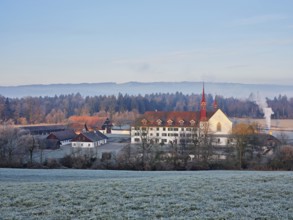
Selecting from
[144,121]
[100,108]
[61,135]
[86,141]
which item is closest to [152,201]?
[86,141]

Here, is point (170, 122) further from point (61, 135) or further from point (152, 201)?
point (152, 201)

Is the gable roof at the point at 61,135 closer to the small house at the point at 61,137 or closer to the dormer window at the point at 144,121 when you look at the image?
the small house at the point at 61,137

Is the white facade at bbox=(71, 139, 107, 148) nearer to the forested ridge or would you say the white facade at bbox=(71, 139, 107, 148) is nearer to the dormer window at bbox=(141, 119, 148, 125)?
the dormer window at bbox=(141, 119, 148, 125)

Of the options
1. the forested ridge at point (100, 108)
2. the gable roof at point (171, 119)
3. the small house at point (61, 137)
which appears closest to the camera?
the small house at point (61, 137)

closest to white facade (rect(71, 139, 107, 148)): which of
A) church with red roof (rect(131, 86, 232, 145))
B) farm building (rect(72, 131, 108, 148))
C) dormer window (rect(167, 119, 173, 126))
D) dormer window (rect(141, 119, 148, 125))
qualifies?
farm building (rect(72, 131, 108, 148))

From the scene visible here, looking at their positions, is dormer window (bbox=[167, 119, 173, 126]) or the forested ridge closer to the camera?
dormer window (bbox=[167, 119, 173, 126])

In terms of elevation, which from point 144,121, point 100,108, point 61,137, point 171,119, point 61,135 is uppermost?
point 100,108

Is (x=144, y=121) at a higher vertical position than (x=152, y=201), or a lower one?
higher

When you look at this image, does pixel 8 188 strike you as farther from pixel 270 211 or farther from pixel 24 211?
pixel 270 211

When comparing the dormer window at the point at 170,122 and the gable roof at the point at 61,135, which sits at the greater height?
the dormer window at the point at 170,122

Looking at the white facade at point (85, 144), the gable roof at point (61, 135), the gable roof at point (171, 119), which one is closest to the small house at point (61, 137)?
the gable roof at point (61, 135)

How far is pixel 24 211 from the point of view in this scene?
9727mm

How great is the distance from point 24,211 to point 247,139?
120 ft

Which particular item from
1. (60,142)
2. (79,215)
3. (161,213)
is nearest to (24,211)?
(79,215)
